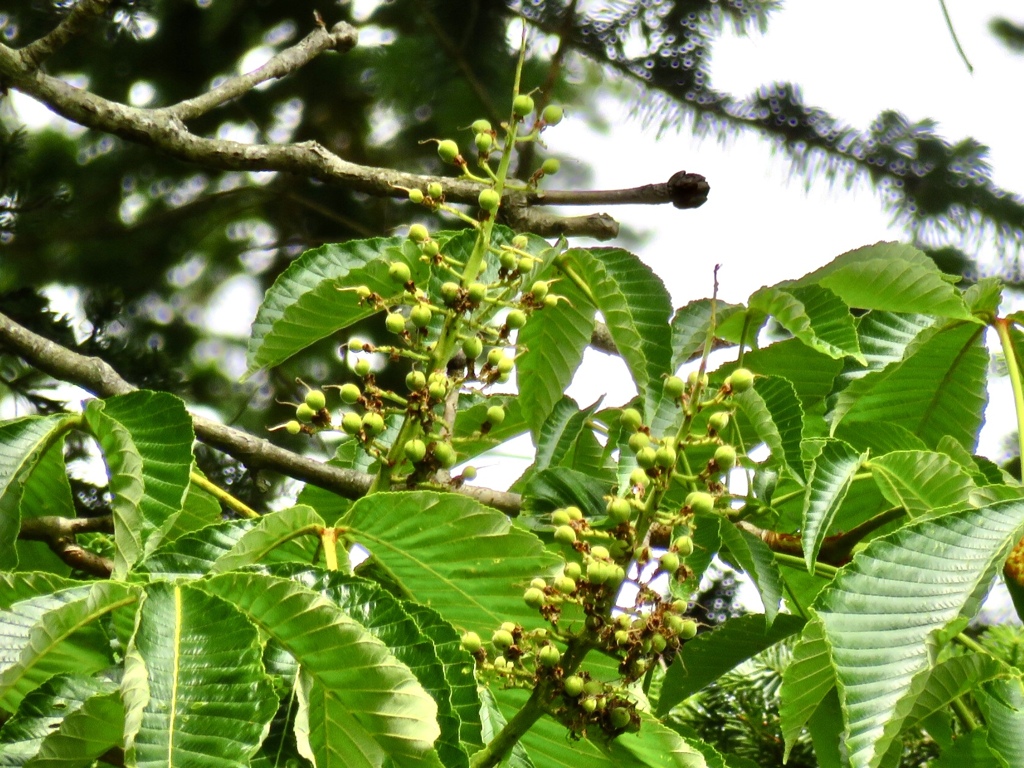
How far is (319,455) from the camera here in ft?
12.9

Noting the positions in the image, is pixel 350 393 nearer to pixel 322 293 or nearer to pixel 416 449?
pixel 416 449

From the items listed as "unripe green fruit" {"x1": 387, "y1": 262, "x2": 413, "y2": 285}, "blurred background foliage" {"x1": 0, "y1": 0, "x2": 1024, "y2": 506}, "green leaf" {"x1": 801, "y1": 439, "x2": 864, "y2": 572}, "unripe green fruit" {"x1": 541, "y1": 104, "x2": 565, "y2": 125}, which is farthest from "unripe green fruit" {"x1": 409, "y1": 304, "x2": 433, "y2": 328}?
"blurred background foliage" {"x1": 0, "y1": 0, "x2": 1024, "y2": 506}

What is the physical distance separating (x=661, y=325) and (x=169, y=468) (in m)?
0.55

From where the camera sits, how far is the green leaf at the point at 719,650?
1188 mm

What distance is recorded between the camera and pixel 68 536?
133 cm

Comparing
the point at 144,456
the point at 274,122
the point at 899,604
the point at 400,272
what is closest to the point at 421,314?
the point at 400,272

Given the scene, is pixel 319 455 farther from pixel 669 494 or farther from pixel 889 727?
pixel 889 727

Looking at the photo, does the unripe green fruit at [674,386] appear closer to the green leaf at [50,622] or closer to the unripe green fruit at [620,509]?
the unripe green fruit at [620,509]

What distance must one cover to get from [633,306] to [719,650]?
39cm

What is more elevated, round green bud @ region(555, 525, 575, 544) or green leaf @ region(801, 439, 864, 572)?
green leaf @ region(801, 439, 864, 572)

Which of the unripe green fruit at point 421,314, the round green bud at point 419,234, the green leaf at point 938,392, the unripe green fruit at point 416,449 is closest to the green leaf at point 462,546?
the unripe green fruit at point 416,449

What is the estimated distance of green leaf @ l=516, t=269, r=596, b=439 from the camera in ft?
4.45

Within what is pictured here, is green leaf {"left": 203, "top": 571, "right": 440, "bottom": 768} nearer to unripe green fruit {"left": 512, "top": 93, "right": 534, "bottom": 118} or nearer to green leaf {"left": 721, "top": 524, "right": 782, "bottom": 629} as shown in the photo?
green leaf {"left": 721, "top": 524, "right": 782, "bottom": 629}

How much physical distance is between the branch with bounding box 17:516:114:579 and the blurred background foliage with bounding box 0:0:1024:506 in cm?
240
